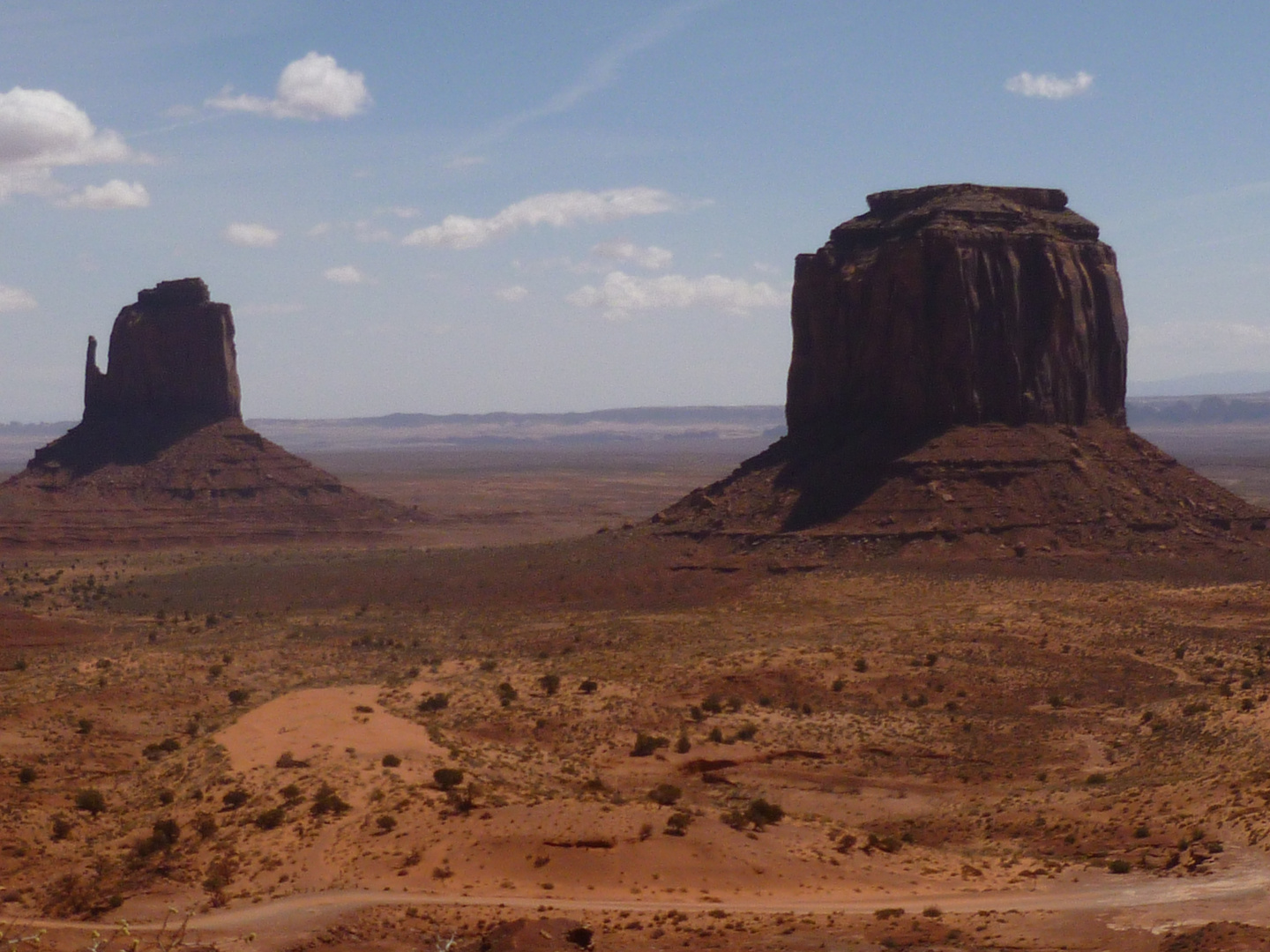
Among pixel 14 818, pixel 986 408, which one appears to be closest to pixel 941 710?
pixel 14 818

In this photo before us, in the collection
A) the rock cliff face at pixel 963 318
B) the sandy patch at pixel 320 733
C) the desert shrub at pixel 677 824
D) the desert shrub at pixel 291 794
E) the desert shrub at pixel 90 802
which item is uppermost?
the rock cliff face at pixel 963 318

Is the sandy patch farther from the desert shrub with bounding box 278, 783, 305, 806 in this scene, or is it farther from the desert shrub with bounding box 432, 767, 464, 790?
the desert shrub with bounding box 278, 783, 305, 806

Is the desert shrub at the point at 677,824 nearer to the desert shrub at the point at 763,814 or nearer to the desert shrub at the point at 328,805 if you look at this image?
the desert shrub at the point at 763,814

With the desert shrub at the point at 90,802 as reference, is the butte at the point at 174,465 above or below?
above

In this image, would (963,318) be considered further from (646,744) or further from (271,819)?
(271,819)

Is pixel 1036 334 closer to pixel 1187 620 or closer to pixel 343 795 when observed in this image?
pixel 1187 620

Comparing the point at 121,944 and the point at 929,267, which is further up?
the point at 929,267

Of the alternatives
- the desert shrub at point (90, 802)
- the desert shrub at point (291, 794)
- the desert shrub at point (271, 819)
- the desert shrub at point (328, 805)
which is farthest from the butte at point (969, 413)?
the desert shrub at point (90, 802)

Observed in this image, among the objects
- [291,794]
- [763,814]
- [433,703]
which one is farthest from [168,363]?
[763,814]

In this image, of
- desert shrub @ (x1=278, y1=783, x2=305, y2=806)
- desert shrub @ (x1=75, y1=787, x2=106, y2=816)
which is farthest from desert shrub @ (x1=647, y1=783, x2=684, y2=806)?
desert shrub @ (x1=75, y1=787, x2=106, y2=816)
